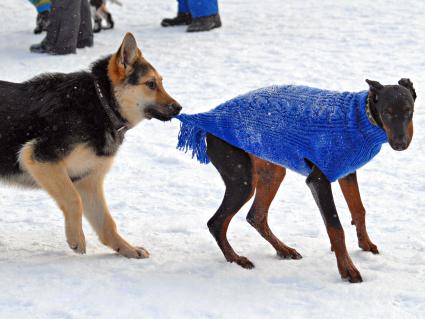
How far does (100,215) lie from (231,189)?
38.3 inches

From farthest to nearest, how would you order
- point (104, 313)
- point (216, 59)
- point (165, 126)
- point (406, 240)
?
1. point (216, 59)
2. point (165, 126)
3. point (406, 240)
4. point (104, 313)

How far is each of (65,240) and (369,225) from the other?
224 cm

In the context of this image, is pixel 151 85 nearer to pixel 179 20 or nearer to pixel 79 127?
pixel 79 127

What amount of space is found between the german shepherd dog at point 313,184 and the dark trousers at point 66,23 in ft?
20.0

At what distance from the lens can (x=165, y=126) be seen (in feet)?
27.6

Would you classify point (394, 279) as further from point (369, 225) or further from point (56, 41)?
point (56, 41)

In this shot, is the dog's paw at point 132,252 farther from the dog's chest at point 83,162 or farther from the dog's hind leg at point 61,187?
the dog's chest at point 83,162

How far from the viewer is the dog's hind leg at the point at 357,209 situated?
5160 millimetres

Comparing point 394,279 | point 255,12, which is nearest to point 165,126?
point 394,279

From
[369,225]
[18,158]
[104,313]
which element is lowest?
[369,225]

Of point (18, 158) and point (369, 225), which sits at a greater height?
point (18, 158)

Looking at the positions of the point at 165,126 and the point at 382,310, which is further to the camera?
the point at 165,126

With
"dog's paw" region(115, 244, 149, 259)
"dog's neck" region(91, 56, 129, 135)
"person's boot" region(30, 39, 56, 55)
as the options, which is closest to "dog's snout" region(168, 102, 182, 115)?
"dog's neck" region(91, 56, 129, 135)

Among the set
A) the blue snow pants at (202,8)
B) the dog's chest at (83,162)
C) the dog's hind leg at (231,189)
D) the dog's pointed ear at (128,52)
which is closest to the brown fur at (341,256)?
the dog's hind leg at (231,189)
